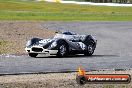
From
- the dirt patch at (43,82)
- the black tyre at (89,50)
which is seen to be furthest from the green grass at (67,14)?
the dirt patch at (43,82)

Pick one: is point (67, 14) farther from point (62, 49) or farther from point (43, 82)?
point (43, 82)

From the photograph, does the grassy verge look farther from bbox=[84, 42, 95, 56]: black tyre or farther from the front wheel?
bbox=[84, 42, 95, 56]: black tyre

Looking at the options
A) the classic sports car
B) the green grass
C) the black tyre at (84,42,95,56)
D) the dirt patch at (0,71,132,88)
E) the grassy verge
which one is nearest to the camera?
the dirt patch at (0,71,132,88)

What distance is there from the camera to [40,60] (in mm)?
16969

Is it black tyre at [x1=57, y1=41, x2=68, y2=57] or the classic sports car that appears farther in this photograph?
black tyre at [x1=57, y1=41, x2=68, y2=57]

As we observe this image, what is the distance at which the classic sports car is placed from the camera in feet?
59.9

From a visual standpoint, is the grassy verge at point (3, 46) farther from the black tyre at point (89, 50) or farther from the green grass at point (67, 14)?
the green grass at point (67, 14)

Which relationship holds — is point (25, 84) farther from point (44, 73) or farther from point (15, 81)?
point (44, 73)

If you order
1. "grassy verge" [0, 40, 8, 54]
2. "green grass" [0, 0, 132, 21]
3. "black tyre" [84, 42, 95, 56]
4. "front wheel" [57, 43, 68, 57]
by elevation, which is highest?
"front wheel" [57, 43, 68, 57]

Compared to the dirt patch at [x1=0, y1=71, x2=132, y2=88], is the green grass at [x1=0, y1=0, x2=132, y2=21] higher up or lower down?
lower down

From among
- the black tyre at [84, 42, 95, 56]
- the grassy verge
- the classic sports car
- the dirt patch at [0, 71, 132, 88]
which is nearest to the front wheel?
the classic sports car

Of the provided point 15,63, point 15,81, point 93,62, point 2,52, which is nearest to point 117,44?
point 2,52

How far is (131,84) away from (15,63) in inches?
197

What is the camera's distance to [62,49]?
18.6 m
